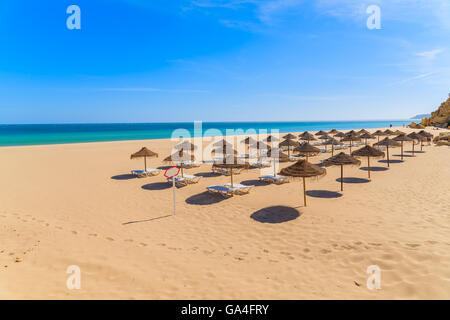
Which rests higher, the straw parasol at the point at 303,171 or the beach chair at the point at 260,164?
the straw parasol at the point at 303,171

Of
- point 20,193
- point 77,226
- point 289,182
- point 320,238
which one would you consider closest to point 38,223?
point 77,226

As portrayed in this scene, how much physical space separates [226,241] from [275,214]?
8.25 ft

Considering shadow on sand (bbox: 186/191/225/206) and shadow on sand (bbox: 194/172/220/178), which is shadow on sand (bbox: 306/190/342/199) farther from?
shadow on sand (bbox: 194/172/220/178)

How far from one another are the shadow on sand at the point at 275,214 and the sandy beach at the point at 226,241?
2.8 inches

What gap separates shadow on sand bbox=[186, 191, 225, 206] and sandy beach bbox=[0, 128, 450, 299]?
4 cm

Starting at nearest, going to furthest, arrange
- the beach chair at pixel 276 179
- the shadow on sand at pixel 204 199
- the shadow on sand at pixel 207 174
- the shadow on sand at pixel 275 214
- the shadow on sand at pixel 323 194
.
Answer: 1. the shadow on sand at pixel 275 214
2. the shadow on sand at pixel 204 199
3. the shadow on sand at pixel 323 194
4. the beach chair at pixel 276 179
5. the shadow on sand at pixel 207 174

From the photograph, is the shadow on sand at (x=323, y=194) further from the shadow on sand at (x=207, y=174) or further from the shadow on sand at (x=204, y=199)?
the shadow on sand at (x=207, y=174)

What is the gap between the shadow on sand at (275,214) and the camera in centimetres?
783

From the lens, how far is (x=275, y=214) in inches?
327

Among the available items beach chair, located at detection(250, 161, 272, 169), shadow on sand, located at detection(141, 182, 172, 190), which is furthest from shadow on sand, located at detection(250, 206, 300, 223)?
beach chair, located at detection(250, 161, 272, 169)

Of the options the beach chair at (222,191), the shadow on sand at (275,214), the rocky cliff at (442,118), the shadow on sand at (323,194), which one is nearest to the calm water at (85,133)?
the rocky cliff at (442,118)

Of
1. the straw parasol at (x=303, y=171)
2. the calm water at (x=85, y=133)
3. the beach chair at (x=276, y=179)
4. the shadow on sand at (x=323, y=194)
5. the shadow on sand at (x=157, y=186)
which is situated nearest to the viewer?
the straw parasol at (x=303, y=171)

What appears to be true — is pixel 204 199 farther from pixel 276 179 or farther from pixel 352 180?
pixel 352 180
